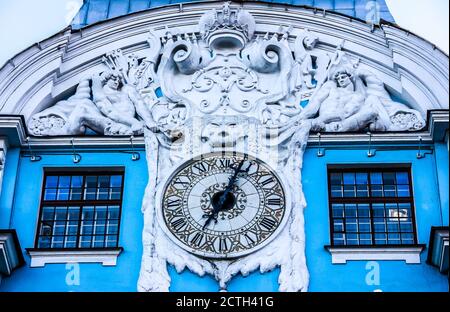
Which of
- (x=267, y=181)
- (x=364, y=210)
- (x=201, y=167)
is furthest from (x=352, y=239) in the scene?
(x=201, y=167)

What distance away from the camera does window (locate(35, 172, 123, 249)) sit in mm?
19297

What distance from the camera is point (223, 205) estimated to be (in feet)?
62.8

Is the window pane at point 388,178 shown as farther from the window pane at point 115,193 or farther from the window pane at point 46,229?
the window pane at point 46,229

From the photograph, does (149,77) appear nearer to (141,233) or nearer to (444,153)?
(141,233)

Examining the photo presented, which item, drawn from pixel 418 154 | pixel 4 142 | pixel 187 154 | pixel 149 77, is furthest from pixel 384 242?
pixel 4 142

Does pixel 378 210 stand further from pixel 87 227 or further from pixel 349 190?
pixel 87 227

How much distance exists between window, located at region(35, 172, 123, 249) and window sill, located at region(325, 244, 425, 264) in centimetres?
324

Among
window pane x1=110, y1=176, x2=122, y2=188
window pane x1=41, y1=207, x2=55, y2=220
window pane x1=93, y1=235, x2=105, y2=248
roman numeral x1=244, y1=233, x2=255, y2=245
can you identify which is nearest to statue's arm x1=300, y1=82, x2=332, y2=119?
roman numeral x1=244, y1=233, x2=255, y2=245

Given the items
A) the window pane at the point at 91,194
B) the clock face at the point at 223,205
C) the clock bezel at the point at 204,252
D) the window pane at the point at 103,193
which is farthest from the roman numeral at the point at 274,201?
the window pane at the point at 91,194

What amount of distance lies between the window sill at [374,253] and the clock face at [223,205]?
3.07 ft

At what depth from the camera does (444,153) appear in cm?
1964

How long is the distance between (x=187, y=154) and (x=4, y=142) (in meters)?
2.79
